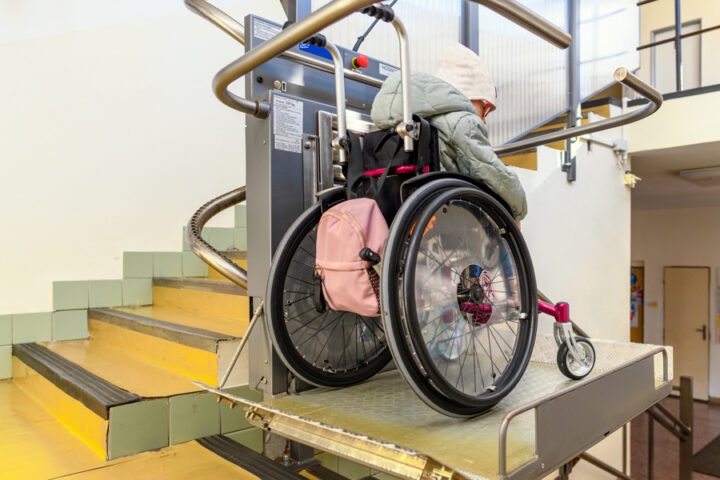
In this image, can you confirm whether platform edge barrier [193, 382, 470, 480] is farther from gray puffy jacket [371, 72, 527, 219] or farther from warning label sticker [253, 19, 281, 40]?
warning label sticker [253, 19, 281, 40]

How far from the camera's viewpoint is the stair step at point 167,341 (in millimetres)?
1747

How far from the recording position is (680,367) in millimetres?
7578

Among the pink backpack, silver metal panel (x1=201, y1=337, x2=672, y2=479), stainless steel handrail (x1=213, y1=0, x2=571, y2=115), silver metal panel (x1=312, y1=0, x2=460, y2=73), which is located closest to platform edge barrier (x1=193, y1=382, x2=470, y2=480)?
silver metal panel (x1=201, y1=337, x2=672, y2=479)

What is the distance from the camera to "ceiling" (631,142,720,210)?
389 cm

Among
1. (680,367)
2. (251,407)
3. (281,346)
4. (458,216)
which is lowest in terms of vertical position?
(680,367)

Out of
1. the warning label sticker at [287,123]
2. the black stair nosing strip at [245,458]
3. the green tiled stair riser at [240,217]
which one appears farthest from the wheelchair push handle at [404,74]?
the green tiled stair riser at [240,217]

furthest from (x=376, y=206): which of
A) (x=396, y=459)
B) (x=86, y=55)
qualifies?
(x=86, y=55)

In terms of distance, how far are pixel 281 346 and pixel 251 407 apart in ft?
0.48

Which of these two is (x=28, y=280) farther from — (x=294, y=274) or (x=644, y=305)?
(x=644, y=305)

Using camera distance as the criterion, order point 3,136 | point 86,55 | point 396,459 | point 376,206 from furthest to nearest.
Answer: point 86,55 < point 3,136 < point 376,206 < point 396,459

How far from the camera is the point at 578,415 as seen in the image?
96cm

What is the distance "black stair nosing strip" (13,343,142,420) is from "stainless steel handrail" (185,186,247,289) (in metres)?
0.47

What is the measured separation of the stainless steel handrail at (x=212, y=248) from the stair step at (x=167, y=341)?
334 mm

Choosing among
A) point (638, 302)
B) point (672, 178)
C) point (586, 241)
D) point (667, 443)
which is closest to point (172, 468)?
point (586, 241)
